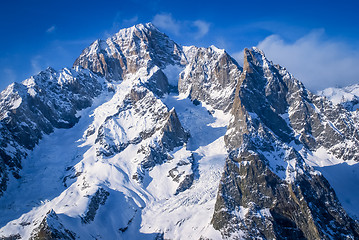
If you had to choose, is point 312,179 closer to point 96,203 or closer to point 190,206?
point 190,206

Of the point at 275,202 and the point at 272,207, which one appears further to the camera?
the point at 275,202

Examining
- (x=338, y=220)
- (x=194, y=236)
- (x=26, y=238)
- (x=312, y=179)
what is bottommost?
(x=26, y=238)

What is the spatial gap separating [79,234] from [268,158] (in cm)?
8873

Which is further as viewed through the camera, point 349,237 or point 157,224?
point 157,224

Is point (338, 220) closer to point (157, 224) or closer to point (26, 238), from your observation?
Result: point (157, 224)

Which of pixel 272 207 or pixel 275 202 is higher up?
pixel 275 202

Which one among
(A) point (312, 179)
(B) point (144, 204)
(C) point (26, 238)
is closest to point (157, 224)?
(B) point (144, 204)

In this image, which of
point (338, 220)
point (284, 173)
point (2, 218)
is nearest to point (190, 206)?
point (284, 173)

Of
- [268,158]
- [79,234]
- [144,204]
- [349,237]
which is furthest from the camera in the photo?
[144,204]

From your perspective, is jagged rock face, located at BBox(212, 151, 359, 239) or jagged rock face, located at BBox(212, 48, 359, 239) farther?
jagged rock face, located at BBox(212, 48, 359, 239)

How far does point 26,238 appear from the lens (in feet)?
553

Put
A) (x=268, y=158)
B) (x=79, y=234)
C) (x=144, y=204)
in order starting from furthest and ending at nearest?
(x=144, y=204) < (x=268, y=158) < (x=79, y=234)

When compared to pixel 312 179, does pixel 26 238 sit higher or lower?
lower

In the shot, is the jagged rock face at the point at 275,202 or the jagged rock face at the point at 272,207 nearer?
the jagged rock face at the point at 272,207
